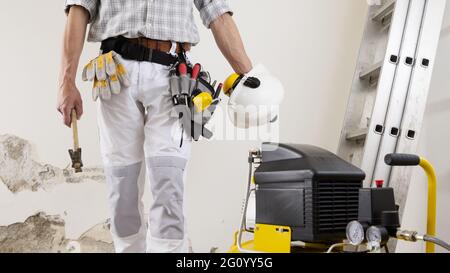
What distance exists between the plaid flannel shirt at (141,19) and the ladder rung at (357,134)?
69cm

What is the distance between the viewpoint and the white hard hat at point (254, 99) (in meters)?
1.32

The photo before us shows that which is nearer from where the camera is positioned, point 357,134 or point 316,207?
point 316,207

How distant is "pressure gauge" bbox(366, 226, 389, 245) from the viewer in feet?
3.39

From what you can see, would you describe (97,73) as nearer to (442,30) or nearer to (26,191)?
(26,191)

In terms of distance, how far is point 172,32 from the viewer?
4.49 ft

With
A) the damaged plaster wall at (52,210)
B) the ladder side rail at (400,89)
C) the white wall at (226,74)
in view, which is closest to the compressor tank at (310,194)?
the ladder side rail at (400,89)

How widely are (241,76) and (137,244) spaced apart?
22.8 inches

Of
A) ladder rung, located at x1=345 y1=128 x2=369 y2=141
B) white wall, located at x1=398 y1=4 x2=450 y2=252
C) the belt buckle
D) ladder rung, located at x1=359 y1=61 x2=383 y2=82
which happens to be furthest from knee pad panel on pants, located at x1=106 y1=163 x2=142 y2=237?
white wall, located at x1=398 y1=4 x2=450 y2=252

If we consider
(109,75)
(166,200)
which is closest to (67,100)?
(109,75)

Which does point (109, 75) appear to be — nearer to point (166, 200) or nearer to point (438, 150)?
point (166, 200)

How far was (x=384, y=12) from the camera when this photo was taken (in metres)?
1.80

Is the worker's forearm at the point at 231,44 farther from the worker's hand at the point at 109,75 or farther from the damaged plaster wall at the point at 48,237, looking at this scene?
the damaged plaster wall at the point at 48,237

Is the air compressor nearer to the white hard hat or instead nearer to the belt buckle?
the white hard hat

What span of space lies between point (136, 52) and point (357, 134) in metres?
0.87
